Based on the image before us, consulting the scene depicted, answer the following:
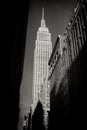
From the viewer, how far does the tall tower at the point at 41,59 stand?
137000 millimetres

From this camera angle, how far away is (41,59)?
148 m

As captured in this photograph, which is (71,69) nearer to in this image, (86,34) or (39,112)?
(86,34)

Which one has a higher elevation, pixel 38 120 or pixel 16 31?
pixel 16 31

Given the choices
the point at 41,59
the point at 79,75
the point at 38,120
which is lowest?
the point at 38,120

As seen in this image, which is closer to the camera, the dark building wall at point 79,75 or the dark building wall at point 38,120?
the dark building wall at point 79,75

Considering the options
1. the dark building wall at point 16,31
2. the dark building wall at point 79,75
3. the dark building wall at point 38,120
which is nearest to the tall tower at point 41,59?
the dark building wall at point 38,120

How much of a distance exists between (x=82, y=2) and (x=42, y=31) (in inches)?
A: 5238

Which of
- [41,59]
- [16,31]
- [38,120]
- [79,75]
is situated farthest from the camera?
[41,59]

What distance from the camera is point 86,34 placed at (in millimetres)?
30031

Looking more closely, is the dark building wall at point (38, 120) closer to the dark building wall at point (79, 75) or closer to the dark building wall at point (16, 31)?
the dark building wall at point (79, 75)

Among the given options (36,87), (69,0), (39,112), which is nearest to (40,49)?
(36,87)

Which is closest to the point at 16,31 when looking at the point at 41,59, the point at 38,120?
the point at 38,120

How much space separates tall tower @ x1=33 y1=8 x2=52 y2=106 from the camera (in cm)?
13700

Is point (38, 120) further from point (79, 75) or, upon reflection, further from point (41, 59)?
point (41, 59)
